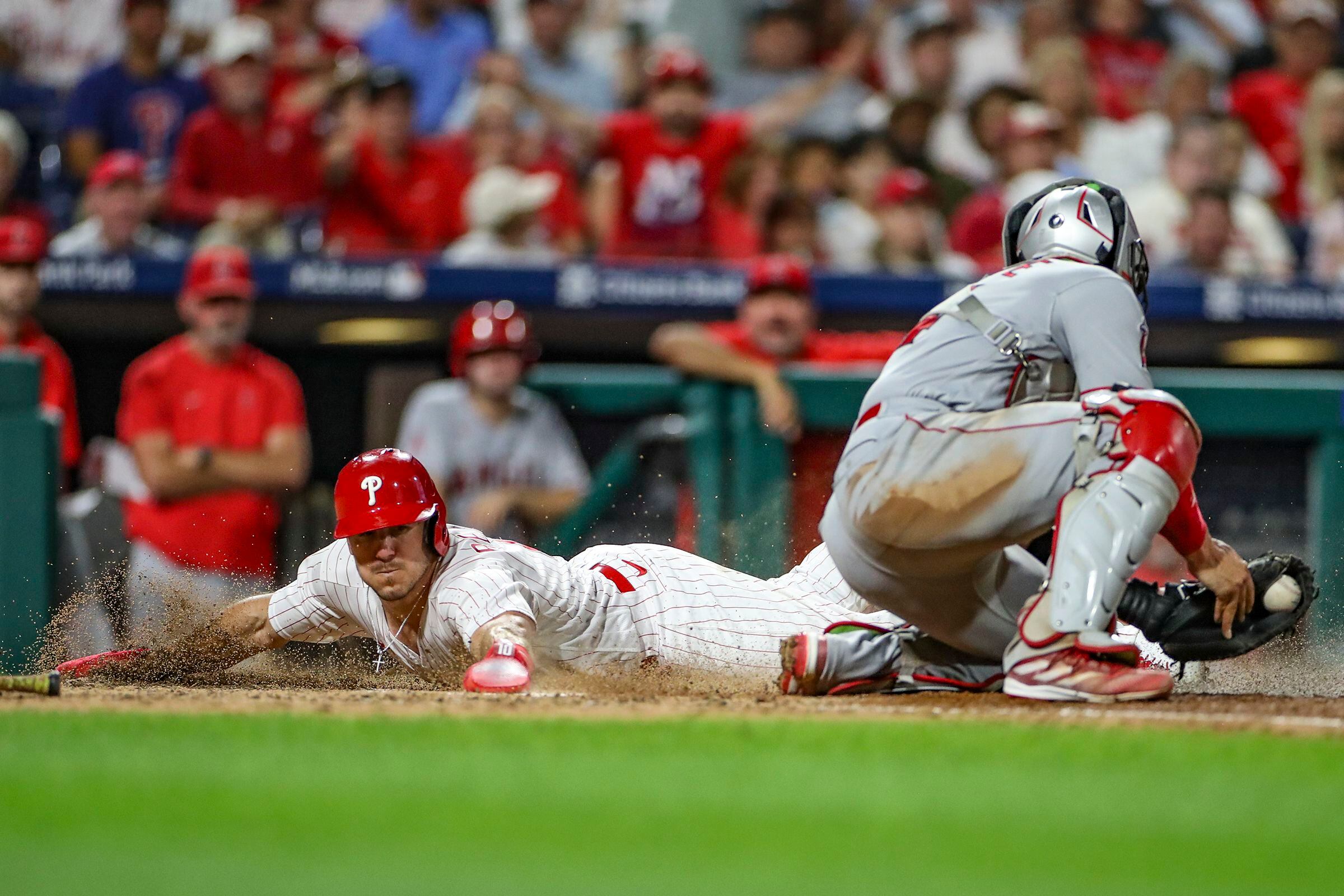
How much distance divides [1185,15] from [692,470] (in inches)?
231

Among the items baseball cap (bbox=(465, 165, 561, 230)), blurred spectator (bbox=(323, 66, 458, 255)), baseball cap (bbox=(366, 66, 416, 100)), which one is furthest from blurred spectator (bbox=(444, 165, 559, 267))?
baseball cap (bbox=(366, 66, 416, 100))

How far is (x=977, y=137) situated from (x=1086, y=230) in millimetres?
5384

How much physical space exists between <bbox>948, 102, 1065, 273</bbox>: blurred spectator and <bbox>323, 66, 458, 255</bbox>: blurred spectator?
8.70 ft

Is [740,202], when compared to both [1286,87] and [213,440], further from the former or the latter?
[1286,87]

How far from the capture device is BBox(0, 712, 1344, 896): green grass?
2.19 meters

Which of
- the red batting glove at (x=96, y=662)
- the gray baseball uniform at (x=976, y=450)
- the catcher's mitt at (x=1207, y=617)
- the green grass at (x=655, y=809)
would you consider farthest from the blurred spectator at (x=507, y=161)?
the green grass at (x=655, y=809)

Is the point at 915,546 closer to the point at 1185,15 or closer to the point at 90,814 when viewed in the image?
the point at 90,814

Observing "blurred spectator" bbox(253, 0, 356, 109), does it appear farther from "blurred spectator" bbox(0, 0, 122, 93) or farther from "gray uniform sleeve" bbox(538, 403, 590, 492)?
"gray uniform sleeve" bbox(538, 403, 590, 492)

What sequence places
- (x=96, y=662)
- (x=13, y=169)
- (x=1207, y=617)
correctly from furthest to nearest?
(x=13, y=169)
(x=96, y=662)
(x=1207, y=617)

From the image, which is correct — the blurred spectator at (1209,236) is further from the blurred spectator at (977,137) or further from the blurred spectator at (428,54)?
the blurred spectator at (428,54)

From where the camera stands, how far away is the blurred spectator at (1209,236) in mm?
8797

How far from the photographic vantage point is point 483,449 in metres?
7.36

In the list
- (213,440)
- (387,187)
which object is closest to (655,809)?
(213,440)

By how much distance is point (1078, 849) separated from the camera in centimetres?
239
